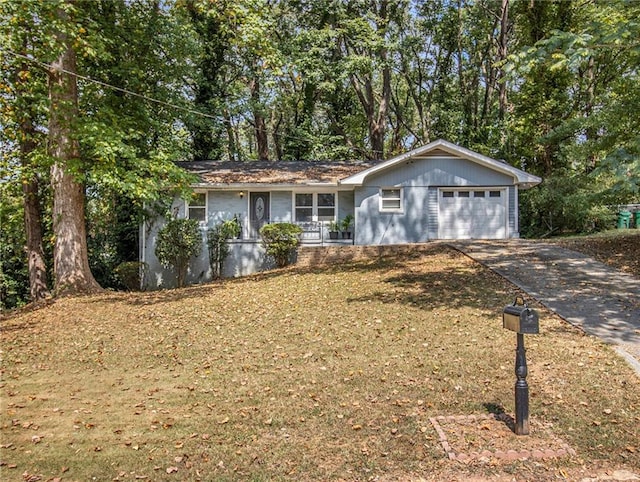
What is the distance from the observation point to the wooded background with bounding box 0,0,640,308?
34.9 ft

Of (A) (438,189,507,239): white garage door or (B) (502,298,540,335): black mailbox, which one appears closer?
(B) (502,298,540,335): black mailbox

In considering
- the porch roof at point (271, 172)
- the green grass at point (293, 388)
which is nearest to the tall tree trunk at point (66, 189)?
the green grass at point (293, 388)

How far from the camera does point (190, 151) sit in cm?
2164

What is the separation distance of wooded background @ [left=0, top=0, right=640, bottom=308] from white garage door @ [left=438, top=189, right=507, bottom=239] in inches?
102

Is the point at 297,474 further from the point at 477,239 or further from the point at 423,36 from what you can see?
the point at 423,36

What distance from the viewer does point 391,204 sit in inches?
653

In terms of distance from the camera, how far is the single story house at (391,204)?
16.4 meters

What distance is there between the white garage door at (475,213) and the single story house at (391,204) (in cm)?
3

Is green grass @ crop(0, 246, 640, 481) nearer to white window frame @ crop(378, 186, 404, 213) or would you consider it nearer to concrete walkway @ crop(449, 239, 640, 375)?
concrete walkway @ crop(449, 239, 640, 375)

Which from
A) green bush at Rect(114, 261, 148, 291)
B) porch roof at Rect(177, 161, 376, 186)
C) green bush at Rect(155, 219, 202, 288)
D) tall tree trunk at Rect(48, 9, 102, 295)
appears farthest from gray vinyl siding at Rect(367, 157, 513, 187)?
tall tree trunk at Rect(48, 9, 102, 295)

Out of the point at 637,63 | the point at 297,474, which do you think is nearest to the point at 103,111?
the point at 297,474

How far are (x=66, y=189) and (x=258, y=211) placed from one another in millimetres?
6737

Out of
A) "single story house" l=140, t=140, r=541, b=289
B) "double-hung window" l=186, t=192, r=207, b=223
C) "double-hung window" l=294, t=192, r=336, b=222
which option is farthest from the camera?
"double-hung window" l=294, t=192, r=336, b=222

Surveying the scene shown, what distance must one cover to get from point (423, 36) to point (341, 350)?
2514cm
